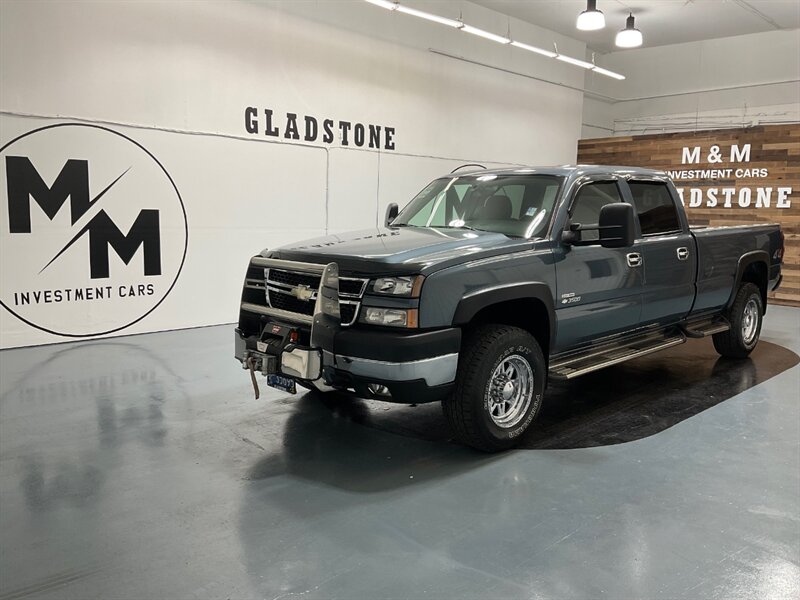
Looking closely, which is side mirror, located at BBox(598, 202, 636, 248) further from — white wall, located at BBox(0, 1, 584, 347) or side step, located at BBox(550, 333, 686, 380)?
white wall, located at BBox(0, 1, 584, 347)

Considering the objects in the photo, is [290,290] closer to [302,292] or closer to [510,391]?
[302,292]

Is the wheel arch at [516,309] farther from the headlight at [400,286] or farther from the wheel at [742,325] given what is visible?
the wheel at [742,325]

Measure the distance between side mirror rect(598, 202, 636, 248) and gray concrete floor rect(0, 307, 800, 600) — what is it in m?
1.33

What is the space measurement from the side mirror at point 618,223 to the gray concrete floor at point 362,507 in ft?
4.37

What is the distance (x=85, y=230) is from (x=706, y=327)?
21.0 ft

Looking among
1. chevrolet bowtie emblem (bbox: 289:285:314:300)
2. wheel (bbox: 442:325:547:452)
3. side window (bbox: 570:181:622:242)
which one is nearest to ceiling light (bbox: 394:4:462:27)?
side window (bbox: 570:181:622:242)

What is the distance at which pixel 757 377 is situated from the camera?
5.92 meters

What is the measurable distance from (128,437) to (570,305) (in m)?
3.01

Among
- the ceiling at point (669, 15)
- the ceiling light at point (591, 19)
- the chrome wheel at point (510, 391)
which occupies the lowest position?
the chrome wheel at point (510, 391)

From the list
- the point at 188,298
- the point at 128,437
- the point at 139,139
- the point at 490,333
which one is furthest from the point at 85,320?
the point at 490,333

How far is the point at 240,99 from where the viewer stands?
27.5 ft

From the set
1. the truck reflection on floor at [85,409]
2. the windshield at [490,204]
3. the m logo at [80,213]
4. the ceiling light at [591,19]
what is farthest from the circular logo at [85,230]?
the ceiling light at [591,19]

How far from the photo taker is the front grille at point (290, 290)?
372 cm

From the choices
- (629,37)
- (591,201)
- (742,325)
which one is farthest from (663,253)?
(629,37)
